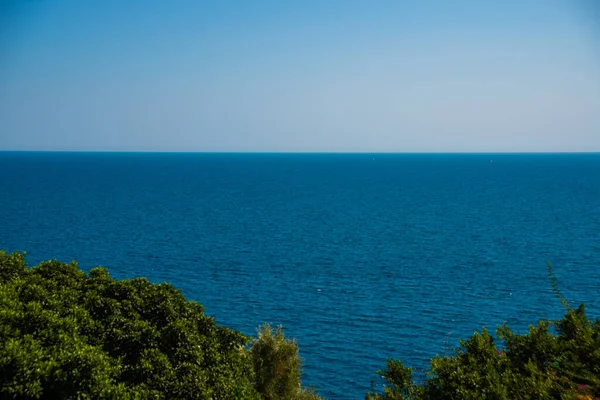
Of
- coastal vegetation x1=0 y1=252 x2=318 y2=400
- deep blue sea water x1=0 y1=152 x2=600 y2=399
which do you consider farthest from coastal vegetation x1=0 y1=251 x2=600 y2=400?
deep blue sea water x1=0 y1=152 x2=600 y2=399

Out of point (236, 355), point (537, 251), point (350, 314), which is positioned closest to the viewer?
point (236, 355)

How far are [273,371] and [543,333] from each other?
17.3m

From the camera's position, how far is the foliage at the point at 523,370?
17.2 m

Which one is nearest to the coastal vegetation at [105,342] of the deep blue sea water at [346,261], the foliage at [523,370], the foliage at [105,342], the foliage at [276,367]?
the foliage at [105,342]

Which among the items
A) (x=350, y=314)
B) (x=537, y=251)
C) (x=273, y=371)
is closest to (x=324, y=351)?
(x=350, y=314)

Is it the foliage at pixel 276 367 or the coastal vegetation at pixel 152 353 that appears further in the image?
the foliage at pixel 276 367

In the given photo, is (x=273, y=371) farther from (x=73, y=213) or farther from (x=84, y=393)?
(x=73, y=213)

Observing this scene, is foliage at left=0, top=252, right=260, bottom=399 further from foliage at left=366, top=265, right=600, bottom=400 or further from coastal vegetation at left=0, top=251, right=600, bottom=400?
foliage at left=366, top=265, right=600, bottom=400

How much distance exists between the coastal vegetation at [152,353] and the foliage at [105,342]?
0.04 m

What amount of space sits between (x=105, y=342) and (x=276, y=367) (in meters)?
14.5

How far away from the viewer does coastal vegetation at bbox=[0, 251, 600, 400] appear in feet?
54.4

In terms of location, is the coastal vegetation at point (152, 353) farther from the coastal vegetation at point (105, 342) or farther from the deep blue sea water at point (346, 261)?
the deep blue sea water at point (346, 261)

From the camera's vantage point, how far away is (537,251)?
9288 centimetres

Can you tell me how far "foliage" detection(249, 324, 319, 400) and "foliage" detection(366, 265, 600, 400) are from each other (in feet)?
33.3
